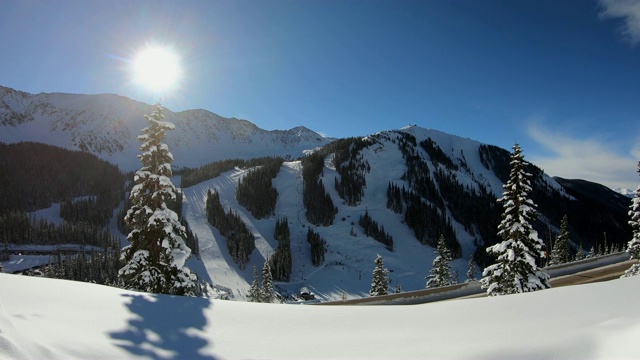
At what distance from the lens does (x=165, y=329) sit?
4938mm

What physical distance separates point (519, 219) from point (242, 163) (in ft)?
602

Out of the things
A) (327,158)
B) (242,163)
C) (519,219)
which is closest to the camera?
(519,219)

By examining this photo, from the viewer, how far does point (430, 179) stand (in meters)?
162

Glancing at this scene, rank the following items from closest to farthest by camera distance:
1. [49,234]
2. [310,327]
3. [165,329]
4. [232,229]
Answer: [165,329] < [310,327] < [232,229] < [49,234]

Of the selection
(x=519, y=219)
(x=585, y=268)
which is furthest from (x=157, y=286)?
(x=585, y=268)

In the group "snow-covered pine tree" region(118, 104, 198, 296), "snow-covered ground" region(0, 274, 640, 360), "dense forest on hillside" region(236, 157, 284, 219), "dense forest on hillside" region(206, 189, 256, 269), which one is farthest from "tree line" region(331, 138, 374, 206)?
"snow-covered ground" region(0, 274, 640, 360)

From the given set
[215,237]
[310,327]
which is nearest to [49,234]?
[215,237]

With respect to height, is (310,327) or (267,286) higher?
(310,327)

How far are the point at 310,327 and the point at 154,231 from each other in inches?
527

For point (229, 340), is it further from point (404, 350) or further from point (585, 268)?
point (585, 268)

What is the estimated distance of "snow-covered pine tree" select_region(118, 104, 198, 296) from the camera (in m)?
15.7

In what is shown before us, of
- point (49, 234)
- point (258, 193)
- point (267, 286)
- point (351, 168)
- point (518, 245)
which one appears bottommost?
point (267, 286)

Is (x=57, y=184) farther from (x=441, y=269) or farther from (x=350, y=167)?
(x=441, y=269)

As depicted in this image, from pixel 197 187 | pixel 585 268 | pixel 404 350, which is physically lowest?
pixel 585 268
